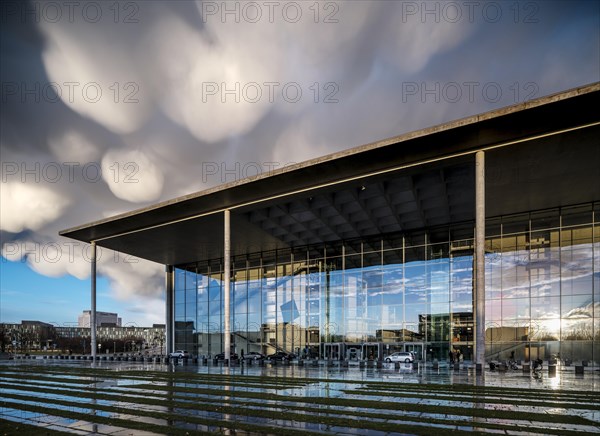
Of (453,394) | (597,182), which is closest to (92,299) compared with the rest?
(453,394)

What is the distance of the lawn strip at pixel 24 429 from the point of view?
989 centimetres

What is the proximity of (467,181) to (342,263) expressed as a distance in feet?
62.4

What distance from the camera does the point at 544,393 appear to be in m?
17.0

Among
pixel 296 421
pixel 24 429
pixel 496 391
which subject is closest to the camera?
pixel 24 429

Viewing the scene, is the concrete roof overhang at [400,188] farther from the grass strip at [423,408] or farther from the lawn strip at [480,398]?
the grass strip at [423,408]

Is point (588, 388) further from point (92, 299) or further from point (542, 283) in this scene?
point (92, 299)

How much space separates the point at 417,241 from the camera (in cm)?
4347

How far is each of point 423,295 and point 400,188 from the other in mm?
12808

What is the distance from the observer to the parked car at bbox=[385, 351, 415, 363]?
38.7 m

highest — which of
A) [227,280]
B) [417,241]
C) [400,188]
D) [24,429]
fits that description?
[400,188]

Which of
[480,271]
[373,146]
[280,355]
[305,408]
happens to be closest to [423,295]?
[480,271]

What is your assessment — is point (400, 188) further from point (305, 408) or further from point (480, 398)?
point (305, 408)

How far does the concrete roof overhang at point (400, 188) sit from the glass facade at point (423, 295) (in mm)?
2084

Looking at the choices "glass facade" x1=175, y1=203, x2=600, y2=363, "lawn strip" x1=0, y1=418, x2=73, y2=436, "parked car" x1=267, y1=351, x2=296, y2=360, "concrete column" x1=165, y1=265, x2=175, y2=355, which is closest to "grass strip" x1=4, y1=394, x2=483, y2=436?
"lawn strip" x1=0, y1=418, x2=73, y2=436
